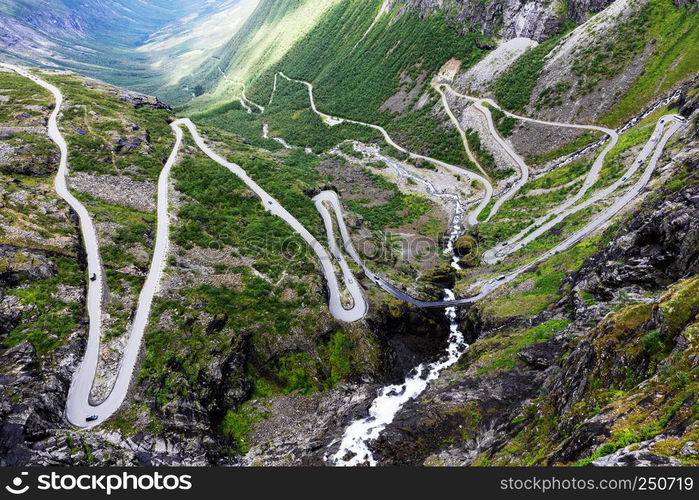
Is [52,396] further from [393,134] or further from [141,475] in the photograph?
[393,134]

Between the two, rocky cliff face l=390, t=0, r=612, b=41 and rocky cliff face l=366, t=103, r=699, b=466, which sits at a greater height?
rocky cliff face l=390, t=0, r=612, b=41

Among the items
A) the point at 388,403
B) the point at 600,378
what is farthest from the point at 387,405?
the point at 600,378

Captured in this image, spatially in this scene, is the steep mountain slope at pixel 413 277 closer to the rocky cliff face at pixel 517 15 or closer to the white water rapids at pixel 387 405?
the white water rapids at pixel 387 405

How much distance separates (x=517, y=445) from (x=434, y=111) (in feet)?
417

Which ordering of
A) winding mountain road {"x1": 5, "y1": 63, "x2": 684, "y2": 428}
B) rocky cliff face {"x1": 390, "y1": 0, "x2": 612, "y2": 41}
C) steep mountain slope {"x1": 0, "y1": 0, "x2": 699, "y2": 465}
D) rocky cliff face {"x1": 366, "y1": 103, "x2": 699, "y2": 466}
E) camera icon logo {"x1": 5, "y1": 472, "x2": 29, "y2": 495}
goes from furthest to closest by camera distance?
rocky cliff face {"x1": 390, "y1": 0, "x2": 612, "y2": 41} < winding mountain road {"x1": 5, "y1": 63, "x2": 684, "y2": 428} < steep mountain slope {"x1": 0, "y1": 0, "x2": 699, "y2": 465} < camera icon logo {"x1": 5, "y1": 472, "x2": 29, "y2": 495} < rocky cliff face {"x1": 366, "y1": 103, "x2": 699, "y2": 466}

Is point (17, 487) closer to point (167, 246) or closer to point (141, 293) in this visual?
point (141, 293)

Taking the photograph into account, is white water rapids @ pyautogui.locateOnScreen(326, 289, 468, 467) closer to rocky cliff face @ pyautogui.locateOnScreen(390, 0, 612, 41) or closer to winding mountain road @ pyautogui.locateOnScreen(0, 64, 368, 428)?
winding mountain road @ pyautogui.locateOnScreen(0, 64, 368, 428)

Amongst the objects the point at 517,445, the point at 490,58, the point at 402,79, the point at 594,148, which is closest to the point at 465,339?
the point at 517,445

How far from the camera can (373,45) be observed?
194m

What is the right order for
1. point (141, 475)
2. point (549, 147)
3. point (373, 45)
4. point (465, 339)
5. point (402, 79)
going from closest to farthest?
point (141, 475), point (465, 339), point (549, 147), point (402, 79), point (373, 45)

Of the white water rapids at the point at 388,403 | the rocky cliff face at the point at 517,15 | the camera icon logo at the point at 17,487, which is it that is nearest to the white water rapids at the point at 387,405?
the white water rapids at the point at 388,403

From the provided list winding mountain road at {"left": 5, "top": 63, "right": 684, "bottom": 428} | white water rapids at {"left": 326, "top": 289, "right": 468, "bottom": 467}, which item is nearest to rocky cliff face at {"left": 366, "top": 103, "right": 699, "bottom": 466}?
white water rapids at {"left": 326, "top": 289, "right": 468, "bottom": 467}

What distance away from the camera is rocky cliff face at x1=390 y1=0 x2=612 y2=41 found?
125 m

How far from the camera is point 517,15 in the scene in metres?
136
